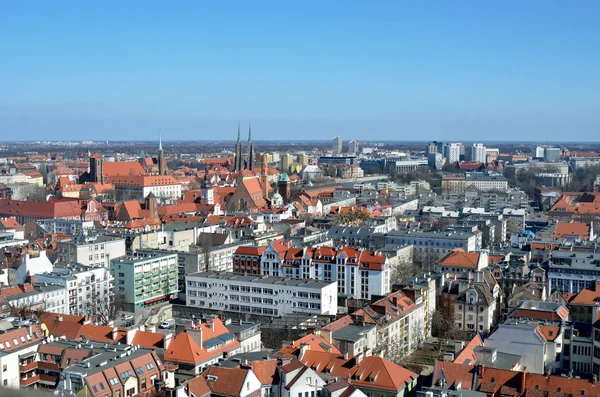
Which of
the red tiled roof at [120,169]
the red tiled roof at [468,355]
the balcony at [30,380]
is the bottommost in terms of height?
the balcony at [30,380]

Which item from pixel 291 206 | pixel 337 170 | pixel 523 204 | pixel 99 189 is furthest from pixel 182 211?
pixel 337 170

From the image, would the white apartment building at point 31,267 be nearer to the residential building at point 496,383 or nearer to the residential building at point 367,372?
the residential building at point 367,372

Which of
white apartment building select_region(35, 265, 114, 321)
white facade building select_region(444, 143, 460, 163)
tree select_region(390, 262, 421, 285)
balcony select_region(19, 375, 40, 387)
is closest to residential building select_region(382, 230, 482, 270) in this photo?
tree select_region(390, 262, 421, 285)

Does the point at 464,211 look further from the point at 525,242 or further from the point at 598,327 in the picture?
the point at 598,327

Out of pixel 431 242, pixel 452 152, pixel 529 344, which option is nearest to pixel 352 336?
pixel 529 344

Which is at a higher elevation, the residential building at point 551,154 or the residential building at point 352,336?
the residential building at point 551,154

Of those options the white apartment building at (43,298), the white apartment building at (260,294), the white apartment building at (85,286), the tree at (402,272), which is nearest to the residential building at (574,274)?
the tree at (402,272)
